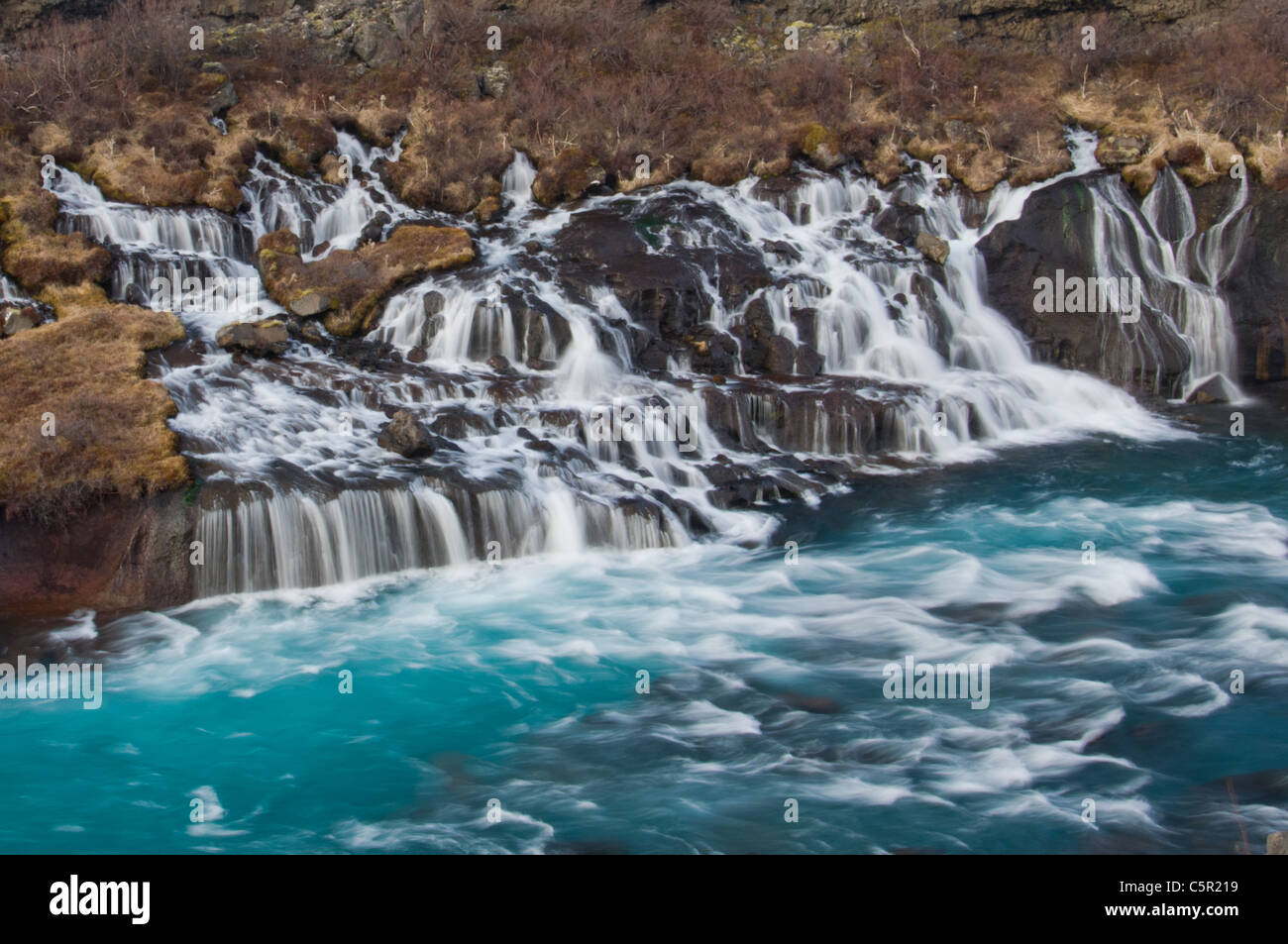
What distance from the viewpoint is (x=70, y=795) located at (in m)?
9.55

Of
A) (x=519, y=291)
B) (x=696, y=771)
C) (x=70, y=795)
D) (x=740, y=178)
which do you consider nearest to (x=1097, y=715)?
(x=696, y=771)

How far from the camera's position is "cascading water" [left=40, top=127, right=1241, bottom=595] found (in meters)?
14.5

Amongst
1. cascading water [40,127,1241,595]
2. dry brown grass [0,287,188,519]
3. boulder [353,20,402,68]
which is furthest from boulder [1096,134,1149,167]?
dry brown grass [0,287,188,519]

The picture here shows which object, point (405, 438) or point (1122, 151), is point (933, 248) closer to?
point (1122, 151)

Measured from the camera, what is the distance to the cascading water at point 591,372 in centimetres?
1447

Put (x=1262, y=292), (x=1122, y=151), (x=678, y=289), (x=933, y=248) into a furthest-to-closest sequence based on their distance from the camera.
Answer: (x=1122, y=151) < (x=933, y=248) < (x=1262, y=292) < (x=678, y=289)

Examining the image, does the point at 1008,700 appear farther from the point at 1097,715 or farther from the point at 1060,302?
the point at 1060,302

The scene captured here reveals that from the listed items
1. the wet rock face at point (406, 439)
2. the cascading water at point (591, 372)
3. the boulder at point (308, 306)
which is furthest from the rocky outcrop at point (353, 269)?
the wet rock face at point (406, 439)

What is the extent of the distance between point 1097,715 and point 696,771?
3770mm

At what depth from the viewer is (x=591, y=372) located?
18469 mm

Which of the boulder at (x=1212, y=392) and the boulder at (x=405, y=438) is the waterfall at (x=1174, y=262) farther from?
the boulder at (x=405, y=438)

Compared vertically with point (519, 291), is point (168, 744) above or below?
below

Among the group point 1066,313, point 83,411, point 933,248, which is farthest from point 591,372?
point 1066,313
